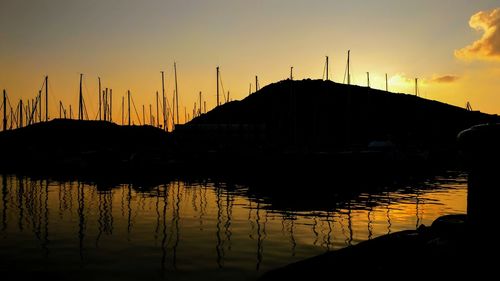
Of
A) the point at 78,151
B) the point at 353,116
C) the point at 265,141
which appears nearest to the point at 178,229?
the point at 78,151

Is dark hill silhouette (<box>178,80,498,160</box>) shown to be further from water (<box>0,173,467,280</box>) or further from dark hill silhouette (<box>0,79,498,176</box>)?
water (<box>0,173,467,280</box>)

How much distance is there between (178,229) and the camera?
27.4 metres

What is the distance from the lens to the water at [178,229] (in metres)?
18.2

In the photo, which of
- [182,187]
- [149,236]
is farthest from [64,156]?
[149,236]

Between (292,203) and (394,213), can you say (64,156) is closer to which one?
(292,203)

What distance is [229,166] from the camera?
91.0 metres

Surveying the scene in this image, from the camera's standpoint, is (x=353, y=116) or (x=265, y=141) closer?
(x=265, y=141)

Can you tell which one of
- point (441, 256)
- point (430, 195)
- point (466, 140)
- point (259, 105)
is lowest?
point (430, 195)

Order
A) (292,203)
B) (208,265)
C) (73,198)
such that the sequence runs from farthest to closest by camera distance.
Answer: (73,198) < (292,203) < (208,265)

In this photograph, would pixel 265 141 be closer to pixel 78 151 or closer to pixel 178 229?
pixel 78 151

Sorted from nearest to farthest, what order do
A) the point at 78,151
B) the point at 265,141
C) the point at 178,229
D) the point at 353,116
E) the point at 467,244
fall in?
the point at 467,244
the point at 178,229
the point at 78,151
the point at 265,141
the point at 353,116

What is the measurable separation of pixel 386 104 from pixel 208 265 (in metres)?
189

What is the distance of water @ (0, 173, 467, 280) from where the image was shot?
59.8 feet

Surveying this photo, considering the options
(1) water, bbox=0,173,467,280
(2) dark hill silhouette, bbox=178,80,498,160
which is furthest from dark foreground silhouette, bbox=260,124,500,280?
(2) dark hill silhouette, bbox=178,80,498,160
